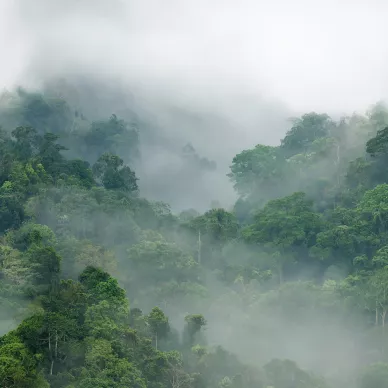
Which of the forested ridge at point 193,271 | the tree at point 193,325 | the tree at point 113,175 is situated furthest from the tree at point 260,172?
the tree at point 193,325

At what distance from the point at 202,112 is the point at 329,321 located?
35.4 meters

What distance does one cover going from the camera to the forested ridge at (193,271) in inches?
1405

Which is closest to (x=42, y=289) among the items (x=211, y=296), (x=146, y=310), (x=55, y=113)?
(x=146, y=310)

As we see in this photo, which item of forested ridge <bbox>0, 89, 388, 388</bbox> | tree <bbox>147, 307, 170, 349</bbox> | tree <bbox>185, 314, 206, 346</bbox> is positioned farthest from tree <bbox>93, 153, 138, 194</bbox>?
tree <bbox>147, 307, 170, 349</bbox>

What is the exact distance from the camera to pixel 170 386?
36.4 metres

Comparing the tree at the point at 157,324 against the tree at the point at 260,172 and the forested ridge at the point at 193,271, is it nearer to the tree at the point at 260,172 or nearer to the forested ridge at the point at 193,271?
the forested ridge at the point at 193,271

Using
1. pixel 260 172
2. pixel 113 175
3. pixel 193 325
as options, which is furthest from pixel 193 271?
pixel 260 172

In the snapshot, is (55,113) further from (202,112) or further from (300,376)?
(300,376)

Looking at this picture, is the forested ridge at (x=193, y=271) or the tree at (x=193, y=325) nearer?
the forested ridge at (x=193, y=271)

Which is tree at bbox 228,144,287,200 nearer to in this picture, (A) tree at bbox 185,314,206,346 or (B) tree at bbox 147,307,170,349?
A: (A) tree at bbox 185,314,206,346

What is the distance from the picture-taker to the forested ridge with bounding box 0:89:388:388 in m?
35.7

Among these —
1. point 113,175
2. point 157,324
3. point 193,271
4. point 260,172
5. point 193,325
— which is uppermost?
point 260,172

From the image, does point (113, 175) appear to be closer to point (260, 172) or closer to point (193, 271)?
point (193, 271)

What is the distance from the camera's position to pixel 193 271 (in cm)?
4956
